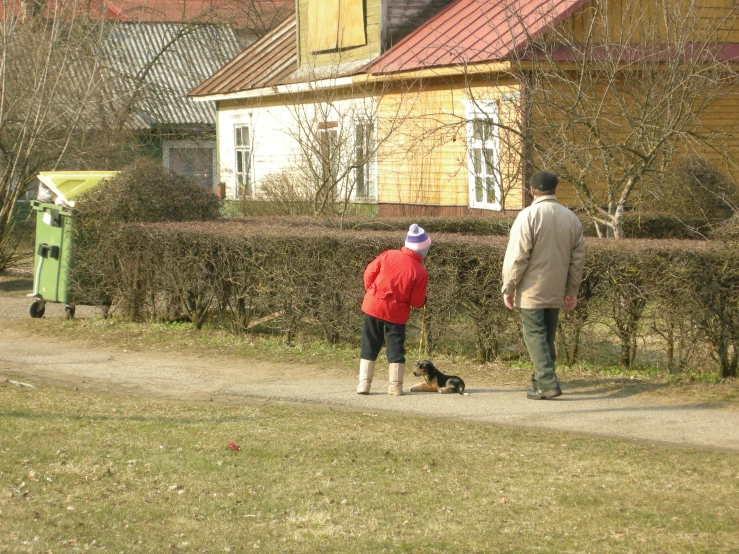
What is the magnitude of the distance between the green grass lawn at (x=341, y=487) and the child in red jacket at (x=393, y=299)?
0.87 meters

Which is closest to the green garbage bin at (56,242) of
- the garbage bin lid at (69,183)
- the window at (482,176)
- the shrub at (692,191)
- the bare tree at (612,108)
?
the garbage bin lid at (69,183)

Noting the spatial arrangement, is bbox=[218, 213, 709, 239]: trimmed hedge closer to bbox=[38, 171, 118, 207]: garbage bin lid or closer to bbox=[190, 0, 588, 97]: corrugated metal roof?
bbox=[38, 171, 118, 207]: garbage bin lid

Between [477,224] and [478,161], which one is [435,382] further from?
[478,161]

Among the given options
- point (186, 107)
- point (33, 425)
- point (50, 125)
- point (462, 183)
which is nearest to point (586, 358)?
point (33, 425)

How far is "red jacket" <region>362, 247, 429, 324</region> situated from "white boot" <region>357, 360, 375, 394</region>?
40cm

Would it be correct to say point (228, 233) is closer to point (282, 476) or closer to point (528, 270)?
point (528, 270)

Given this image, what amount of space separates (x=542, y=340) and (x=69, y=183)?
776 centimetres

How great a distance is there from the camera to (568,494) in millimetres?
5758

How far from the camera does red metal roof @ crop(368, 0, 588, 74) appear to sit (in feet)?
51.9

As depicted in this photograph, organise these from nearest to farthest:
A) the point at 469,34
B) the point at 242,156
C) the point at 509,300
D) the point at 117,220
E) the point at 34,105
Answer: the point at 509,300 → the point at 117,220 → the point at 469,34 → the point at 34,105 → the point at 242,156

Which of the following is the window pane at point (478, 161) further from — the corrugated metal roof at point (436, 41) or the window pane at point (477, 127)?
the corrugated metal roof at point (436, 41)

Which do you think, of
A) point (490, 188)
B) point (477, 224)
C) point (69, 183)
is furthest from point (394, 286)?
point (490, 188)

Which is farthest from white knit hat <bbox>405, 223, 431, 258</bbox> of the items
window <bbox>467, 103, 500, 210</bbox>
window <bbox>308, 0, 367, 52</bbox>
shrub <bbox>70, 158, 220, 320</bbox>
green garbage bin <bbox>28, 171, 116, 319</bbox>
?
window <bbox>308, 0, 367, 52</bbox>

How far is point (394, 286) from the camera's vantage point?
848 centimetres
